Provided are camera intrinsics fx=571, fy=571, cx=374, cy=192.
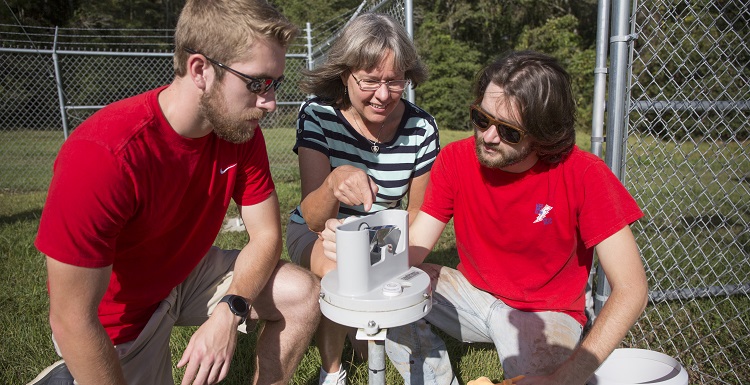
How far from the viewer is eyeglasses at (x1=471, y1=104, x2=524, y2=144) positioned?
7.49ft

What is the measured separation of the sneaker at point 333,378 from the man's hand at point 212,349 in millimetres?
782

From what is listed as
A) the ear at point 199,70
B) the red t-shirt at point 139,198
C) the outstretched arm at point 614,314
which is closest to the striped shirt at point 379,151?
the red t-shirt at point 139,198

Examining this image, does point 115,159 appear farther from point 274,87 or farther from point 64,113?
point 64,113

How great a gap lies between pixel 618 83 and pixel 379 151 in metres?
1.22

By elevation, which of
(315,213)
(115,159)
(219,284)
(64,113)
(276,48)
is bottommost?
(64,113)

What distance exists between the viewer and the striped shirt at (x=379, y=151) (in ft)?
9.65

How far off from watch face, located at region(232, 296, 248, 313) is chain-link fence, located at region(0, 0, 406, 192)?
118 inches

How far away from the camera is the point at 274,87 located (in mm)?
2086

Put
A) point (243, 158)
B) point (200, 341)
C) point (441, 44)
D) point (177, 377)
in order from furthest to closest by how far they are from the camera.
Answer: point (441, 44) < point (177, 377) < point (243, 158) < point (200, 341)

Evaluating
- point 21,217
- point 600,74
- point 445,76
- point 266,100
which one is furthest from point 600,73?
point 445,76

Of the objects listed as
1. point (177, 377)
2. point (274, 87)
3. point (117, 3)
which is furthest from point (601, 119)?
point (117, 3)

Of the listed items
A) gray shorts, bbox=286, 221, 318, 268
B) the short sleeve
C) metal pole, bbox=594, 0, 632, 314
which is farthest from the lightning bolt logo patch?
the short sleeve

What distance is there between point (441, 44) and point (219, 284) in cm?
2582

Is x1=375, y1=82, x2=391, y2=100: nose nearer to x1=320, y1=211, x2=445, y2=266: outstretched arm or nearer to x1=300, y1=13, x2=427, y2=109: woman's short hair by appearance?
x1=300, y1=13, x2=427, y2=109: woman's short hair
